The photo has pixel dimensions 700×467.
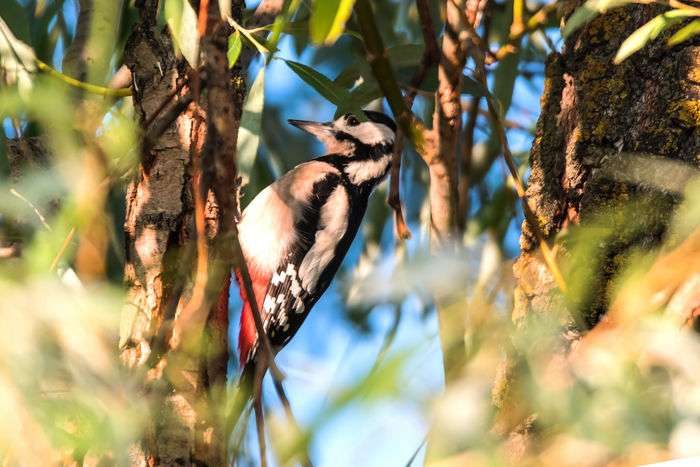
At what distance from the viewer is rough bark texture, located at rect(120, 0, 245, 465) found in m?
1.58

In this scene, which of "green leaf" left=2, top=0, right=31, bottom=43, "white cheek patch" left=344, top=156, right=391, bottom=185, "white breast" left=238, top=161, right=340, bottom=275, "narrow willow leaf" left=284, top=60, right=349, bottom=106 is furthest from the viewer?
"white cheek patch" left=344, top=156, right=391, bottom=185

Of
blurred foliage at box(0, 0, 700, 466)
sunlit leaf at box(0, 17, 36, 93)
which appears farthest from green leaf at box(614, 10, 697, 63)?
sunlit leaf at box(0, 17, 36, 93)

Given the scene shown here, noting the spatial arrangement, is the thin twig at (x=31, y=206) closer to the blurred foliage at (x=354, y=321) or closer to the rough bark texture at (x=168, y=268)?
the blurred foliage at (x=354, y=321)

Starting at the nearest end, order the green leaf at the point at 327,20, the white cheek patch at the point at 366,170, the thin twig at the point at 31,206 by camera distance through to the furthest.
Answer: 1. the green leaf at the point at 327,20
2. the thin twig at the point at 31,206
3. the white cheek patch at the point at 366,170

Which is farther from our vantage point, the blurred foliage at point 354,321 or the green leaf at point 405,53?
the green leaf at point 405,53

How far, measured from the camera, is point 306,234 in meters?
3.10

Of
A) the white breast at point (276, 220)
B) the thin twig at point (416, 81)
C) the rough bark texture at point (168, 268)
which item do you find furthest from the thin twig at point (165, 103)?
the white breast at point (276, 220)

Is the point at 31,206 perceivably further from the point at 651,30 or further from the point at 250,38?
the point at 651,30

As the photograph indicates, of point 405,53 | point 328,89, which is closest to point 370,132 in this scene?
point 405,53

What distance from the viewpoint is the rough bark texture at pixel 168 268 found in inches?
62.3

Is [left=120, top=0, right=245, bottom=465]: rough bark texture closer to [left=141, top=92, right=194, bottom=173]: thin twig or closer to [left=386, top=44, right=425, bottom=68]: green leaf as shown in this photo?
[left=141, top=92, right=194, bottom=173]: thin twig

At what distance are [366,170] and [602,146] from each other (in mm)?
1539

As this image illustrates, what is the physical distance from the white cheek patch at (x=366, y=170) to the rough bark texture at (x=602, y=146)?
1.35 metres

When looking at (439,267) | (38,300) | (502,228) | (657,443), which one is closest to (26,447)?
(38,300)
